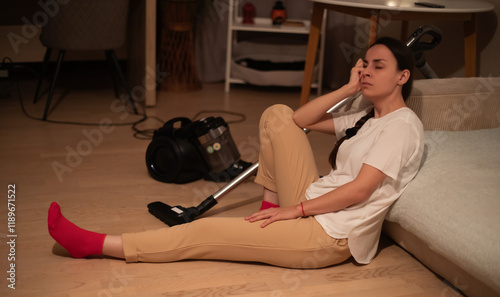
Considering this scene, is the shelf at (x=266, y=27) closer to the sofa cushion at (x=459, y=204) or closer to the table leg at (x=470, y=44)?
the table leg at (x=470, y=44)

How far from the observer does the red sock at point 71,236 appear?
1683 millimetres

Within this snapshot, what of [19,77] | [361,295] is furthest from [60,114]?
[361,295]

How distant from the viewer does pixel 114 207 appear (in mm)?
2150

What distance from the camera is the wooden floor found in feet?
5.47

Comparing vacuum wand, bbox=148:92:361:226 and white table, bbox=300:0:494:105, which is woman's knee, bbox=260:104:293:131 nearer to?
vacuum wand, bbox=148:92:361:226

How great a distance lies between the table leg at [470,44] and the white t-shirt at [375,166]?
4.41 ft

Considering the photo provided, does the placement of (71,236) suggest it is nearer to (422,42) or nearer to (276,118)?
(276,118)

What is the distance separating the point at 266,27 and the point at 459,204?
2483mm

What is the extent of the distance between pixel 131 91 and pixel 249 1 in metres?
1.07

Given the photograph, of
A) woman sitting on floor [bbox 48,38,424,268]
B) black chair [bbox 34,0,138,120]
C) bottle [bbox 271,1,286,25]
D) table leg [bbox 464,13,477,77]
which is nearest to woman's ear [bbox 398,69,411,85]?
woman sitting on floor [bbox 48,38,424,268]

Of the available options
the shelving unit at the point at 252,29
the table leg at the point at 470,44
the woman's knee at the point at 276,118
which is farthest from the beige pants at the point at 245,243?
the shelving unit at the point at 252,29

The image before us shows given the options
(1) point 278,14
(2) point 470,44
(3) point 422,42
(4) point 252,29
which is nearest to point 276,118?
(3) point 422,42

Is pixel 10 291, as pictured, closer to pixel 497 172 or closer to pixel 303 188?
pixel 303 188

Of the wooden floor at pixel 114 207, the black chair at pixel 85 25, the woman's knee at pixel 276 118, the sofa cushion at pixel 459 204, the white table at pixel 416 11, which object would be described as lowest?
the wooden floor at pixel 114 207
